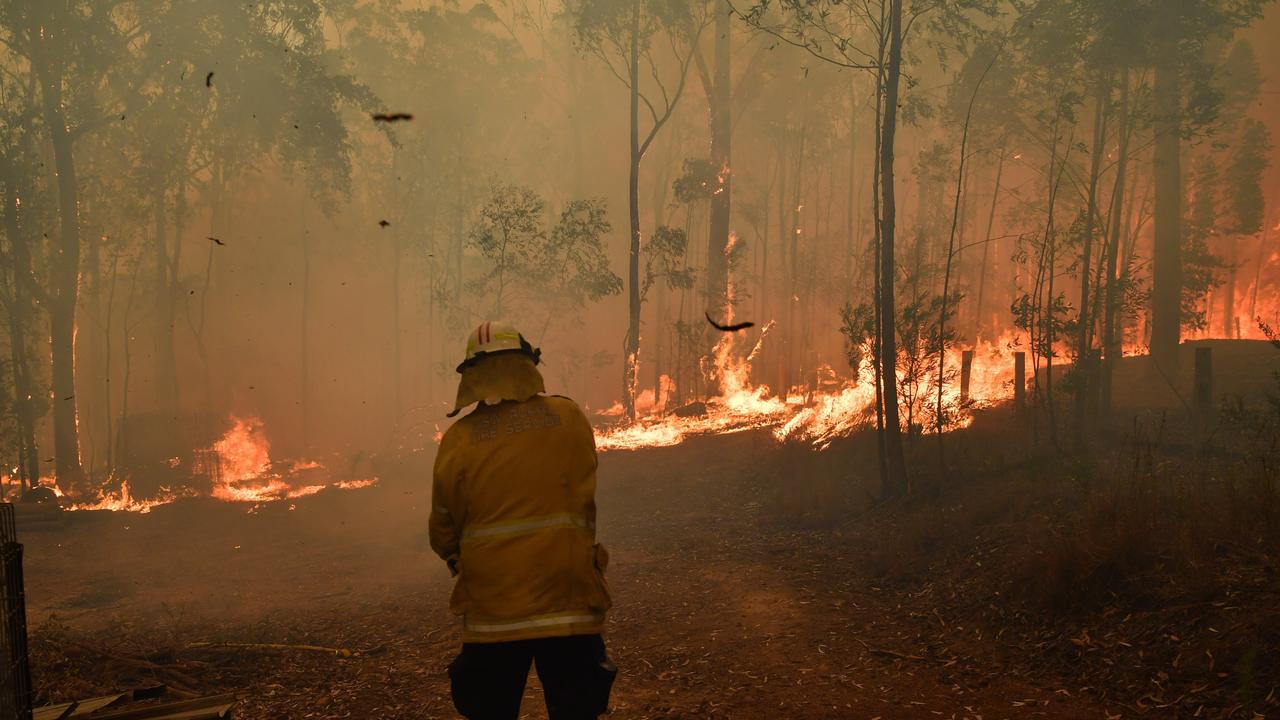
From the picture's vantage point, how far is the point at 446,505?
327cm

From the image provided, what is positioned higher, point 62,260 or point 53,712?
point 62,260

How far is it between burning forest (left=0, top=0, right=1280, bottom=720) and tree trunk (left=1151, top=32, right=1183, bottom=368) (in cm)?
9

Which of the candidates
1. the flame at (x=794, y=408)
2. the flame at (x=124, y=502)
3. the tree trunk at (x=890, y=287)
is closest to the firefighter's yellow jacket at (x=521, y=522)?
the tree trunk at (x=890, y=287)

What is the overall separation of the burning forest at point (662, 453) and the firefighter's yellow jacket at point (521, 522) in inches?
0.6

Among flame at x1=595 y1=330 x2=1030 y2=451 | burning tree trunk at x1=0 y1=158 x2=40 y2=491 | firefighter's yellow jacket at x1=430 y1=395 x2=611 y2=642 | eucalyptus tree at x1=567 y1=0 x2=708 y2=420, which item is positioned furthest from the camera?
eucalyptus tree at x1=567 y1=0 x2=708 y2=420

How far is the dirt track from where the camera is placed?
595 centimetres

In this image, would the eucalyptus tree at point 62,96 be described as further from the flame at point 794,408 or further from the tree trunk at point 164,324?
the flame at point 794,408

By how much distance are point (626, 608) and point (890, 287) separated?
534 centimetres

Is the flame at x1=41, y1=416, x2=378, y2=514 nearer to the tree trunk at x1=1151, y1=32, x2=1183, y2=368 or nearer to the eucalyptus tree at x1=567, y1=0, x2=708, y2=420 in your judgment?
the eucalyptus tree at x1=567, y1=0, x2=708, y2=420

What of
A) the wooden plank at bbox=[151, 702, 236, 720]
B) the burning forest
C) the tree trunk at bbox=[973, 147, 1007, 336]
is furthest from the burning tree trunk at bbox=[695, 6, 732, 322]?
the wooden plank at bbox=[151, 702, 236, 720]

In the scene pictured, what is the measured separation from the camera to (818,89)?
39.6 m

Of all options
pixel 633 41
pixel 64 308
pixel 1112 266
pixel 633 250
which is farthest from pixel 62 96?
pixel 1112 266

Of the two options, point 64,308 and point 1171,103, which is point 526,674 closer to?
point 1171,103

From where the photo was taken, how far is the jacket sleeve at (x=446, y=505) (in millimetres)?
3232
